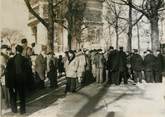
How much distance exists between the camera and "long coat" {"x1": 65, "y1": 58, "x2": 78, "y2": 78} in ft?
26.0

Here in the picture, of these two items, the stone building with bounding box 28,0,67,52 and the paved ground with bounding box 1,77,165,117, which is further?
the stone building with bounding box 28,0,67,52

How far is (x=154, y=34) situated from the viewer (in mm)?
7410

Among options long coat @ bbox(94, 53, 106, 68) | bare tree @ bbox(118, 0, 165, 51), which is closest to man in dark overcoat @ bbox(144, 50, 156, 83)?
bare tree @ bbox(118, 0, 165, 51)

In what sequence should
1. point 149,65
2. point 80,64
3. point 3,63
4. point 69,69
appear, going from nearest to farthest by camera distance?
point 3,63
point 149,65
point 69,69
point 80,64

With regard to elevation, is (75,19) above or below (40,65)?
above

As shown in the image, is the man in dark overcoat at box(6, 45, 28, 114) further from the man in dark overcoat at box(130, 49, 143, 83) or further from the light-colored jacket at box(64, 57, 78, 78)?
the man in dark overcoat at box(130, 49, 143, 83)

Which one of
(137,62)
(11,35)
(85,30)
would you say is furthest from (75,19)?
(137,62)

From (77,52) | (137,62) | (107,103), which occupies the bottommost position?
(107,103)

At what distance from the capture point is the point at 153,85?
7367mm

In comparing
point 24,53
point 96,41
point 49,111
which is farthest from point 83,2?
point 49,111

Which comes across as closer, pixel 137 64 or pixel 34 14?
pixel 34 14

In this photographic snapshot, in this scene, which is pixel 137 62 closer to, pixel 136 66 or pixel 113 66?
pixel 136 66

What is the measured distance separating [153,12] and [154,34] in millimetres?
296

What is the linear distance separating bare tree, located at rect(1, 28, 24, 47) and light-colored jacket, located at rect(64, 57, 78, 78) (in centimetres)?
102
